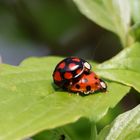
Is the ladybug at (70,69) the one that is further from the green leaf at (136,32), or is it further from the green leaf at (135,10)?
the green leaf at (135,10)

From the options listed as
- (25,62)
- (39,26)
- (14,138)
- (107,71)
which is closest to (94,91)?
(107,71)

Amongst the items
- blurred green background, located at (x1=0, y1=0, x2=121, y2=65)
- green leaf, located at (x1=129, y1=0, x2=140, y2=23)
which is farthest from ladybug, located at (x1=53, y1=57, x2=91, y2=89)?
blurred green background, located at (x1=0, y1=0, x2=121, y2=65)

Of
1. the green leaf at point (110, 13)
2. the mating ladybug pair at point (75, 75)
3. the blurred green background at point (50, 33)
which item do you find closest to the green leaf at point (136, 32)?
the green leaf at point (110, 13)

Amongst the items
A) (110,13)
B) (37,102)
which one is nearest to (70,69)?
(37,102)

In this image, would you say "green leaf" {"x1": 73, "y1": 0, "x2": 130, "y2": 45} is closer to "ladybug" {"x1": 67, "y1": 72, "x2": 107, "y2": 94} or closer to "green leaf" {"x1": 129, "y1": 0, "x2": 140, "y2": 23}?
"green leaf" {"x1": 129, "y1": 0, "x2": 140, "y2": 23}

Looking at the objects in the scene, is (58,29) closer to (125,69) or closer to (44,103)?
(125,69)

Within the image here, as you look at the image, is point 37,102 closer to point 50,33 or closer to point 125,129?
point 125,129
